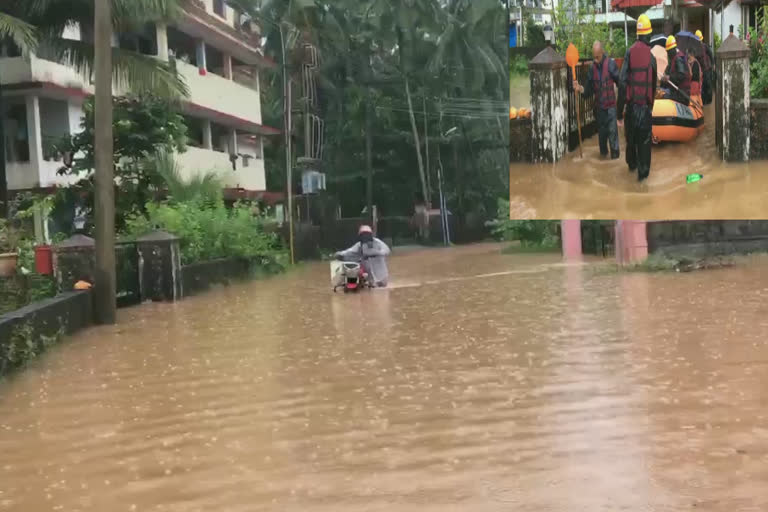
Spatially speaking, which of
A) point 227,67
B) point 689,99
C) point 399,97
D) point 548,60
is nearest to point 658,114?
point 689,99

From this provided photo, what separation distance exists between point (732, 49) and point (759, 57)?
62 centimetres

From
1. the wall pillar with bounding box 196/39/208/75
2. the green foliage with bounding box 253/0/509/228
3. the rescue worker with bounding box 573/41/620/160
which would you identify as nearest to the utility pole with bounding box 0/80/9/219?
the wall pillar with bounding box 196/39/208/75

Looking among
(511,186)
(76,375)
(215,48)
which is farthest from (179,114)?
(76,375)

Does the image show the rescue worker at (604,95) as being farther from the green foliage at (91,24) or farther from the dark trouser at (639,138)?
the green foliage at (91,24)

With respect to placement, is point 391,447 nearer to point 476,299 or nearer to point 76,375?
point 76,375

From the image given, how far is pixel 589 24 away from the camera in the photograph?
691 inches

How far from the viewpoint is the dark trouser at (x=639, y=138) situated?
1630cm

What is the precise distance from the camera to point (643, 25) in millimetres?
16297

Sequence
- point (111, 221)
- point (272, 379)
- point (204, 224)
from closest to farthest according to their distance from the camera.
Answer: point (272, 379)
point (111, 221)
point (204, 224)

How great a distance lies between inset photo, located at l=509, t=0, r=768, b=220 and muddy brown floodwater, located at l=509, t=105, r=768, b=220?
0.02 m

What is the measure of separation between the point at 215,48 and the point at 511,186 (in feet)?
21.8

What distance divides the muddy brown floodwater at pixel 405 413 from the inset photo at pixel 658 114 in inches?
178

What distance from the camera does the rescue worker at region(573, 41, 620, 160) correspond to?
1677cm

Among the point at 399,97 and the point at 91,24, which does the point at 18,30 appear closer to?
the point at 91,24
